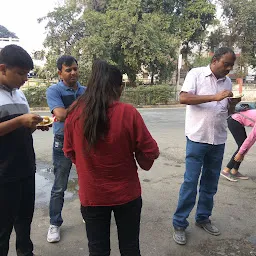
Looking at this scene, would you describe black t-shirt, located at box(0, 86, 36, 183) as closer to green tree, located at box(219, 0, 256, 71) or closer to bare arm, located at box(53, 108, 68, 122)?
bare arm, located at box(53, 108, 68, 122)

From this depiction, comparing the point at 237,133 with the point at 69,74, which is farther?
the point at 237,133

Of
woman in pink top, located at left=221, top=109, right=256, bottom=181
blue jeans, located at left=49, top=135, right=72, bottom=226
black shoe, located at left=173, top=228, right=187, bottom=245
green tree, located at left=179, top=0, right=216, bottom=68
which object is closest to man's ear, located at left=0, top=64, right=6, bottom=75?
blue jeans, located at left=49, top=135, right=72, bottom=226

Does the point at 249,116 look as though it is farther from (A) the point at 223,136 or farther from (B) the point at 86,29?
(B) the point at 86,29

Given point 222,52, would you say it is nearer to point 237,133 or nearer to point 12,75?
point 12,75

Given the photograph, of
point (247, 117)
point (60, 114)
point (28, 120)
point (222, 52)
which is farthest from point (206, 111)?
point (247, 117)

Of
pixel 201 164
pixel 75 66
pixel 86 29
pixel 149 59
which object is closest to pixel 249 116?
pixel 201 164

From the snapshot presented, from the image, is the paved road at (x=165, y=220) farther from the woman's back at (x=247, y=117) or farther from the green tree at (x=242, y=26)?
the green tree at (x=242, y=26)

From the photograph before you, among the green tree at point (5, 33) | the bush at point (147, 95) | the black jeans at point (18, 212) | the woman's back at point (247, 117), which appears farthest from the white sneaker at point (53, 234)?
the green tree at point (5, 33)

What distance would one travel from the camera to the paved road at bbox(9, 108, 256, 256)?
8.90 feet

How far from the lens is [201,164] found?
111 inches

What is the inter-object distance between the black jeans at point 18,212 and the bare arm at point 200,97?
147cm

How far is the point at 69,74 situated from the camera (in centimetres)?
271

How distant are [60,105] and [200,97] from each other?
48.8 inches

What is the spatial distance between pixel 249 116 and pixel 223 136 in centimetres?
182
